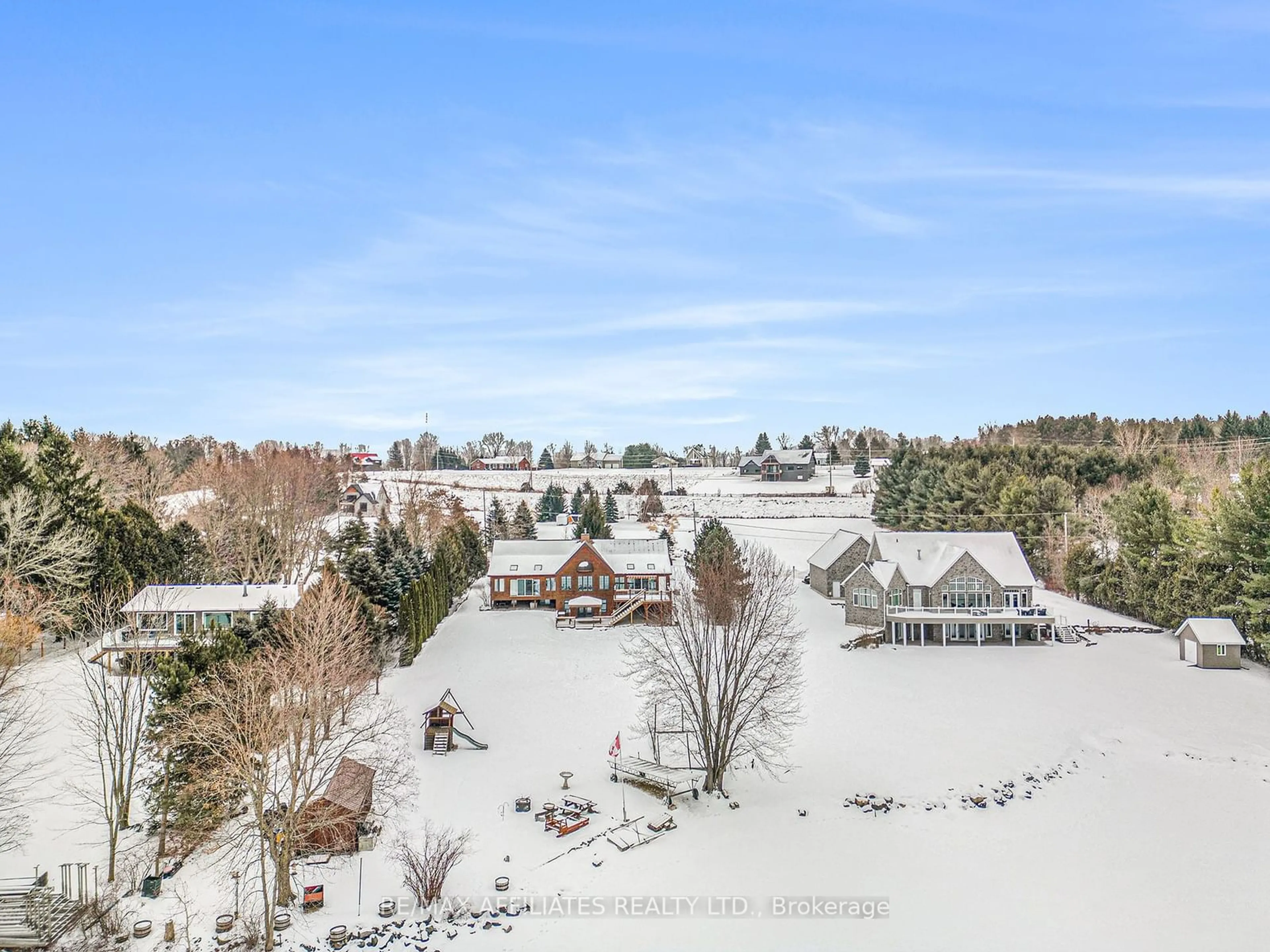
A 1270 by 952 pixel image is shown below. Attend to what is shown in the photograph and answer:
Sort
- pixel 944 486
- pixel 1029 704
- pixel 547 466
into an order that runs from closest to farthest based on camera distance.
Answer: pixel 1029 704 < pixel 944 486 < pixel 547 466

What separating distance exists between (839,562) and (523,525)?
2907 centimetres

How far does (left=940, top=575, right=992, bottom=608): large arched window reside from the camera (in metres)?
43.6

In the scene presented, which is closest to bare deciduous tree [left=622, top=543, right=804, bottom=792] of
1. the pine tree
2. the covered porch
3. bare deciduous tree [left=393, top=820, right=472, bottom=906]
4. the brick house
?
bare deciduous tree [left=393, top=820, right=472, bottom=906]

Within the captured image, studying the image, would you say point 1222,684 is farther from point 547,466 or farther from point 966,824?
point 547,466

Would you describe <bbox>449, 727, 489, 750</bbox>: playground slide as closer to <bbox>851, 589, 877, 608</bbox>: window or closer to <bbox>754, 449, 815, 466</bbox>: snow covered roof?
<bbox>851, 589, 877, 608</bbox>: window

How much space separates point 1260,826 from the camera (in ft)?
72.3

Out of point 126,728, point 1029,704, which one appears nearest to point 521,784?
point 126,728

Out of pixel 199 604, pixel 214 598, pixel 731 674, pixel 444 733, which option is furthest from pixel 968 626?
pixel 199 604

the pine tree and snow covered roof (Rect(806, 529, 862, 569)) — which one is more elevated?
the pine tree

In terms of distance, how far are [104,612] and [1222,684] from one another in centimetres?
4747

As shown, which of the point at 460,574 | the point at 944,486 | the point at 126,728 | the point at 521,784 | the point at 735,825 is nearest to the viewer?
the point at 126,728

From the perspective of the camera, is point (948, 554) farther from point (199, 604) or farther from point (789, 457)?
point (789, 457)

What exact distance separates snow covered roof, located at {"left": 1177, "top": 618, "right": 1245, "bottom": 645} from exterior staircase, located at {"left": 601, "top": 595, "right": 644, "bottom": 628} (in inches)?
1092

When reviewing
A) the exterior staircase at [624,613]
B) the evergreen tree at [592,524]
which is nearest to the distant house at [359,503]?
the evergreen tree at [592,524]
